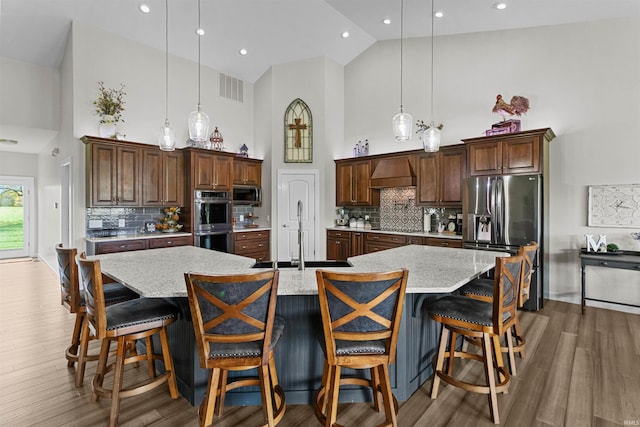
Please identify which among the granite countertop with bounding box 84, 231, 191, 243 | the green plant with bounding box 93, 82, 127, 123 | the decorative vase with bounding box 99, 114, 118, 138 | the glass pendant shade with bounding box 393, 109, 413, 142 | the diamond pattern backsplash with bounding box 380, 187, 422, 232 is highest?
the green plant with bounding box 93, 82, 127, 123

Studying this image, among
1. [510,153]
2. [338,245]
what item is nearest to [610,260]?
[510,153]

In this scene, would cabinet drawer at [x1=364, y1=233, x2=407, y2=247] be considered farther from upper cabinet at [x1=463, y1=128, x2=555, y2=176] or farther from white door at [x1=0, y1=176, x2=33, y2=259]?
white door at [x1=0, y1=176, x2=33, y2=259]

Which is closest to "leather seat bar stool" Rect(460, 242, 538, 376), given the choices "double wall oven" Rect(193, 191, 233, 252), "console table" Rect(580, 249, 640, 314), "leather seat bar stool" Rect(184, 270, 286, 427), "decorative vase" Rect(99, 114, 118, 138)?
"leather seat bar stool" Rect(184, 270, 286, 427)

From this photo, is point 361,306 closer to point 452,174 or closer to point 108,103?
point 452,174

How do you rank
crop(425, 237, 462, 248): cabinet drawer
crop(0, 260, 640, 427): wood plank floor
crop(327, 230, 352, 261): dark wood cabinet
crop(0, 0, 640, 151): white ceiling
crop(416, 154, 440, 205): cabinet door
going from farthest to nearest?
crop(327, 230, 352, 261): dark wood cabinet
crop(416, 154, 440, 205): cabinet door
crop(425, 237, 462, 248): cabinet drawer
crop(0, 0, 640, 151): white ceiling
crop(0, 260, 640, 427): wood plank floor

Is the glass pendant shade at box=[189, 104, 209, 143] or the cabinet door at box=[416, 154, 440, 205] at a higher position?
the glass pendant shade at box=[189, 104, 209, 143]

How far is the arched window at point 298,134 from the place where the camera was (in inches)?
259

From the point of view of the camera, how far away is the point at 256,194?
6.83 m

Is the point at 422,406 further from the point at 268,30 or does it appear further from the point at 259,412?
the point at 268,30

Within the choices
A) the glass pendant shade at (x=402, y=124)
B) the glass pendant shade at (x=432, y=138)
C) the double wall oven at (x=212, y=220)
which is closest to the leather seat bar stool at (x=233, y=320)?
the glass pendant shade at (x=402, y=124)

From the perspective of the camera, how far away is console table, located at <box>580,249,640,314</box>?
A: 3680 mm

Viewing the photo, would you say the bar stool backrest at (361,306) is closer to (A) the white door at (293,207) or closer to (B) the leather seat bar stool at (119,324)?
(B) the leather seat bar stool at (119,324)

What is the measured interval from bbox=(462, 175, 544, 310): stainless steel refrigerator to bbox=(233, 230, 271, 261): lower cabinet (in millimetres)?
3744

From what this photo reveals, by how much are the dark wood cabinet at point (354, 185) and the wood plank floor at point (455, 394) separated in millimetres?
3418
